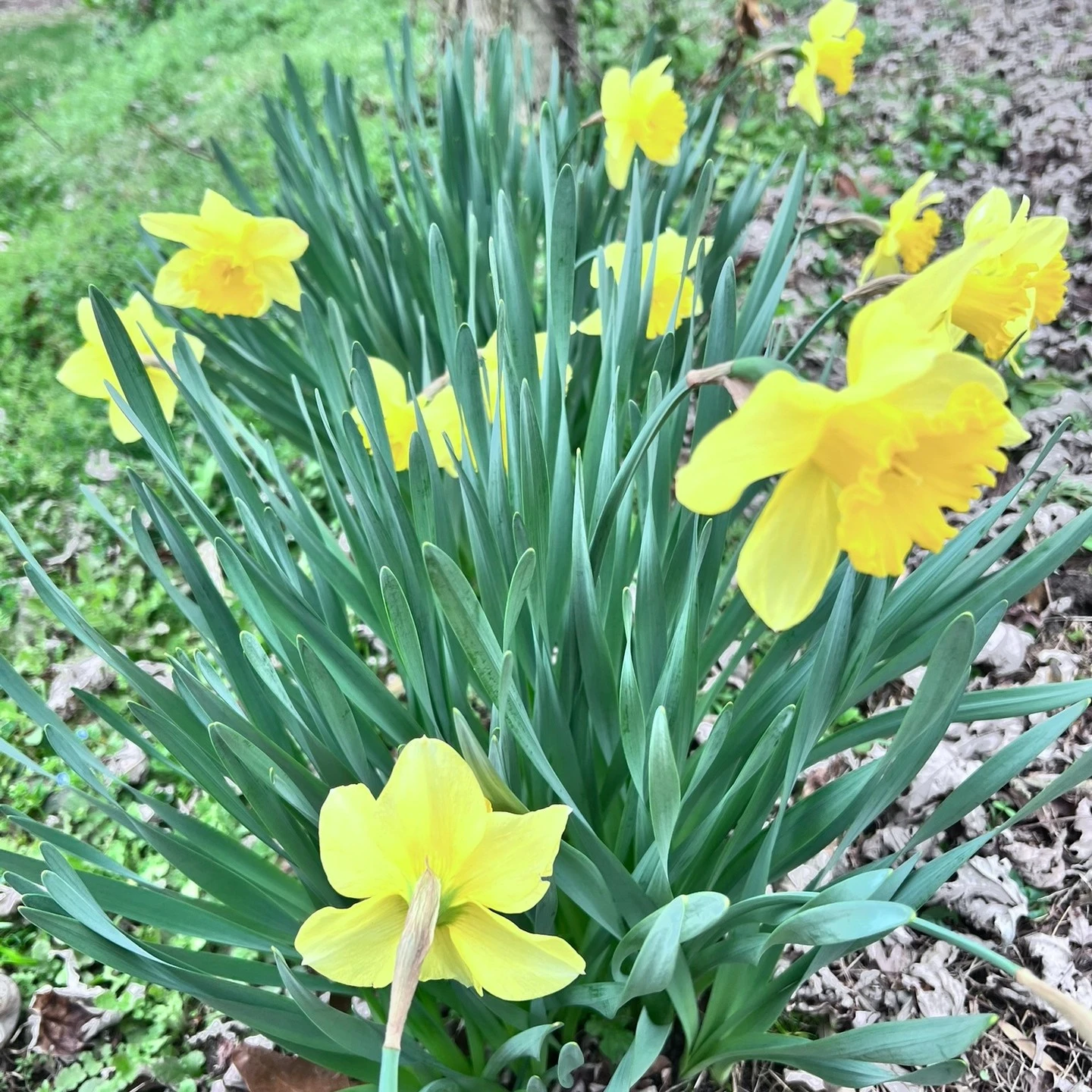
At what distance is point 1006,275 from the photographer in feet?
3.04

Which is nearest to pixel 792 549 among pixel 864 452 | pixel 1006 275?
pixel 864 452

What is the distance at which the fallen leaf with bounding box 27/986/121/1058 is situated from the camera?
51.4 inches

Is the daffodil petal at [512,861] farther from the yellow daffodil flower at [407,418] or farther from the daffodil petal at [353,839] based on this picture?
the yellow daffodil flower at [407,418]

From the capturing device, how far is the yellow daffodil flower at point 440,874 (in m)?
0.73

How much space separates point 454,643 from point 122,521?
162cm

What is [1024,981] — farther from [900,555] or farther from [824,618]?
[824,618]

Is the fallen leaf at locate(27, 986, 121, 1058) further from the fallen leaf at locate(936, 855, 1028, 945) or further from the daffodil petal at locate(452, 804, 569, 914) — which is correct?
the fallen leaf at locate(936, 855, 1028, 945)

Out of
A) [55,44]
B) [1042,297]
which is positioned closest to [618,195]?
[1042,297]

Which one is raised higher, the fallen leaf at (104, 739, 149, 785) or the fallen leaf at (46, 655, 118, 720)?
the fallen leaf at (46, 655, 118, 720)

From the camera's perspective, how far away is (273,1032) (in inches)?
34.4

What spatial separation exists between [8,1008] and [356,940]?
0.99 meters

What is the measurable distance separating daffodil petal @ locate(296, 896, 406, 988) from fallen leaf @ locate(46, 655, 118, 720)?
52.6 inches

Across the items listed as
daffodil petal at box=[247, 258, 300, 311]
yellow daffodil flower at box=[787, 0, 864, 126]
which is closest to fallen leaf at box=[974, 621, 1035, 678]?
yellow daffodil flower at box=[787, 0, 864, 126]

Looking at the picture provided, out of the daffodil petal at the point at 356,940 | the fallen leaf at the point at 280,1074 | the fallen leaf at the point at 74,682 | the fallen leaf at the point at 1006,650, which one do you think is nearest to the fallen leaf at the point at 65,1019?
the fallen leaf at the point at 280,1074
